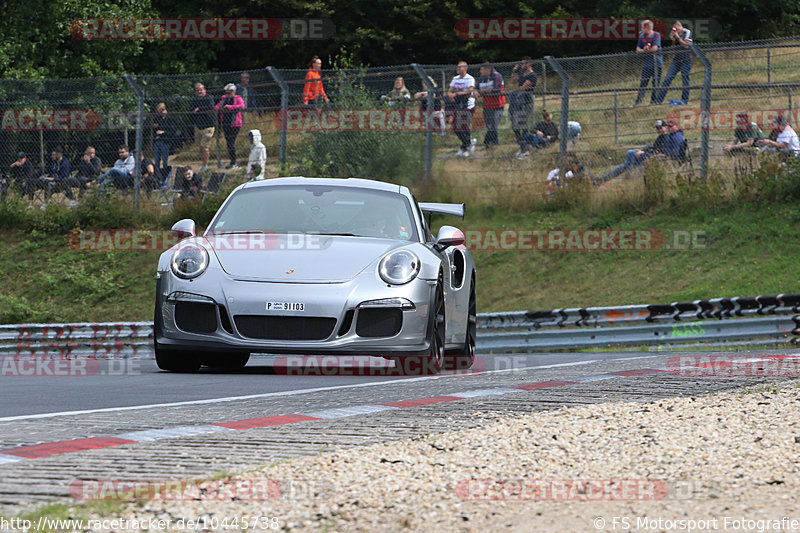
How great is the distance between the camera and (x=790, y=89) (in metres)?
19.4

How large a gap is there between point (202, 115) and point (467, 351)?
12.5m

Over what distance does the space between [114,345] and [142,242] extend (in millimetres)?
6397

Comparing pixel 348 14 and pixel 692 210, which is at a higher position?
pixel 348 14

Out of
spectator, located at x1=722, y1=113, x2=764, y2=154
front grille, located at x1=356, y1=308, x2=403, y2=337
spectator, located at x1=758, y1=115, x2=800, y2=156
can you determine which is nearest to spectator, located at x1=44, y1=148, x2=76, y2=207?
spectator, located at x1=722, y1=113, x2=764, y2=154

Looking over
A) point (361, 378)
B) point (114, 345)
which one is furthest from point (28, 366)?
point (361, 378)

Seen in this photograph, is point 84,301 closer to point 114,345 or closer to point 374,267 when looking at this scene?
point 114,345

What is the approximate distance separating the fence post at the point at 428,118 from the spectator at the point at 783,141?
545 cm

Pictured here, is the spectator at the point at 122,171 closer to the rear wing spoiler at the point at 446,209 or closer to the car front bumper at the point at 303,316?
the rear wing spoiler at the point at 446,209

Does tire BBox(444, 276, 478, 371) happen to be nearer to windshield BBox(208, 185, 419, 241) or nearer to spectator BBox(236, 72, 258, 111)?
windshield BBox(208, 185, 419, 241)

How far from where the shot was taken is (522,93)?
20672mm

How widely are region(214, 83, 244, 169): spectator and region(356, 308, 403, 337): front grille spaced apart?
13862 mm

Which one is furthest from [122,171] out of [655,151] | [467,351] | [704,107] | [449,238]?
[449,238]

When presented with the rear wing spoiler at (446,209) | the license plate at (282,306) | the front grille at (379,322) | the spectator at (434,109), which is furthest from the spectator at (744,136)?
the license plate at (282,306)

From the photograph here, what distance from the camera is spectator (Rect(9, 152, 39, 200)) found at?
2325 centimetres
